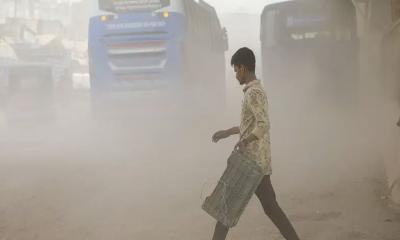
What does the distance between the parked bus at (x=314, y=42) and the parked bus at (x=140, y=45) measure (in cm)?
310

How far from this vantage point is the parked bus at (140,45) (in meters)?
12.5

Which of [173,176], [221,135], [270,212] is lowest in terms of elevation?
[173,176]

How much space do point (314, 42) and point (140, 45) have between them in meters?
4.63

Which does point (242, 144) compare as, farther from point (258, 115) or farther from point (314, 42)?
point (314, 42)

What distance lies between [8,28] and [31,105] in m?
25.1

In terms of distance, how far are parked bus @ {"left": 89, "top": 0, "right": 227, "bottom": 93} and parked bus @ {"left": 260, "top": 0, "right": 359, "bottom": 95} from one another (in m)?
3.10

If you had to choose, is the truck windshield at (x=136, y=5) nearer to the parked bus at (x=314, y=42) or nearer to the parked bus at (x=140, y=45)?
the parked bus at (x=140, y=45)

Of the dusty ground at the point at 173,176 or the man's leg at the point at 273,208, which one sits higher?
the man's leg at the point at 273,208

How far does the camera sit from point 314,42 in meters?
14.5

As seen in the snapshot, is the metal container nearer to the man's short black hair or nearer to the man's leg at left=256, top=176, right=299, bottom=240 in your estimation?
the man's leg at left=256, top=176, right=299, bottom=240

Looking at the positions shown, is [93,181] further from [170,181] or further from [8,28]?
[8,28]

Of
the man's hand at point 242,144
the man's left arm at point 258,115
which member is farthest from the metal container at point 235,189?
the man's left arm at point 258,115

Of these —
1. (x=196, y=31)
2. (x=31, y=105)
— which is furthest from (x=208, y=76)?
(x=31, y=105)

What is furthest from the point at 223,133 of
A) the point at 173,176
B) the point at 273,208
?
the point at 173,176
